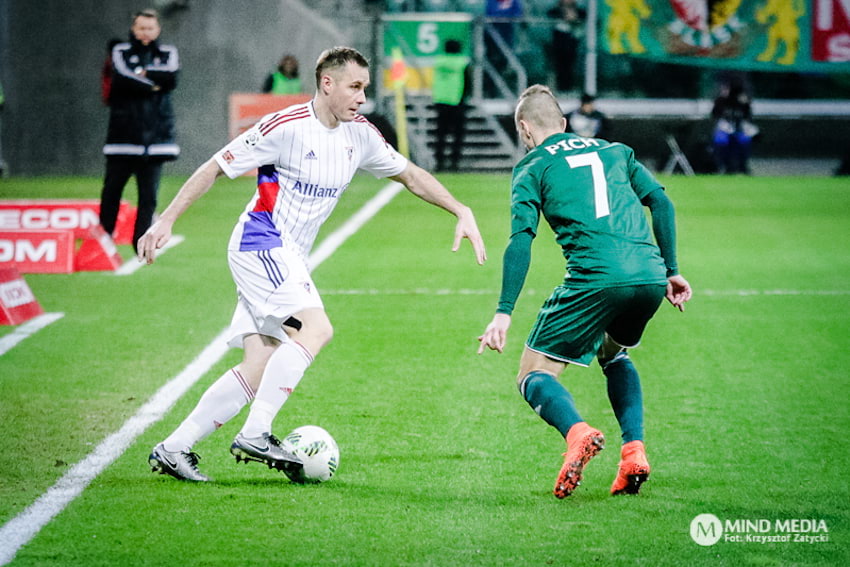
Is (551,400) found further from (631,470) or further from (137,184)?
(137,184)

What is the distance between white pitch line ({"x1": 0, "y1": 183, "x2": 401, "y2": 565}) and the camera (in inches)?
203

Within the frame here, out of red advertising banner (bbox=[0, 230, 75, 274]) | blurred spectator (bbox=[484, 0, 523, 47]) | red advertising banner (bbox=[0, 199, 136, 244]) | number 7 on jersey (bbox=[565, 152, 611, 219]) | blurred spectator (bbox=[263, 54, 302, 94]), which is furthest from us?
blurred spectator (bbox=[484, 0, 523, 47])

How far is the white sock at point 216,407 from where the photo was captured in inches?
235

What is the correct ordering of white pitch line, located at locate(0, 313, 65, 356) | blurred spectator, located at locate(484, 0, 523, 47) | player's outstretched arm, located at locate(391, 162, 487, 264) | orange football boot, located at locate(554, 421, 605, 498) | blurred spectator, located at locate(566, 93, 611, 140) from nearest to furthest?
1. orange football boot, located at locate(554, 421, 605, 498)
2. player's outstretched arm, located at locate(391, 162, 487, 264)
3. white pitch line, located at locate(0, 313, 65, 356)
4. blurred spectator, located at locate(566, 93, 611, 140)
5. blurred spectator, located at locate(484, 0, 523, 47)

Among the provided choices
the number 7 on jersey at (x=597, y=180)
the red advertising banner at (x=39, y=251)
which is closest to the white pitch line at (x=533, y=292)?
the red advertising banner at (x=39, y=251)

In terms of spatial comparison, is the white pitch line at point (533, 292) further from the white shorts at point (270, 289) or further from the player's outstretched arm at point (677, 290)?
A: the player's outstretched arm at point (677, 290)

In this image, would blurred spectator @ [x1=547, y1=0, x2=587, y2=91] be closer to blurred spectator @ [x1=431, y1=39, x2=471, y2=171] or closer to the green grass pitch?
blurred spectator @ [x1=431, y1=39, x2=471, y2=171]

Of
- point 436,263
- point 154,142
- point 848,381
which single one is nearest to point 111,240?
point 154,142

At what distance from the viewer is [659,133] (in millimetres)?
28984

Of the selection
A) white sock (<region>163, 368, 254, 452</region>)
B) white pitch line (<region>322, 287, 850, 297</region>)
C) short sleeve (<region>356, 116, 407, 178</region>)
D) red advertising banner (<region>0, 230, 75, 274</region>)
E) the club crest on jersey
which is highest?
the club crest on jersey

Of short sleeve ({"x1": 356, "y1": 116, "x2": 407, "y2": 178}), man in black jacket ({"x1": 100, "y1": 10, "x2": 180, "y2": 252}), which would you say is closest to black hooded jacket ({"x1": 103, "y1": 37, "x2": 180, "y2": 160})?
man in black jacket ({"x1": 100, "y1": 10, "x2": 180, "y2": 252})

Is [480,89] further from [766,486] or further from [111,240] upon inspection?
[766,486]

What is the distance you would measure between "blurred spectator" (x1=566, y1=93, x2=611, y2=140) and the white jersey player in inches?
642

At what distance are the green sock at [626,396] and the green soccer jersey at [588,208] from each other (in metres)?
0.49
